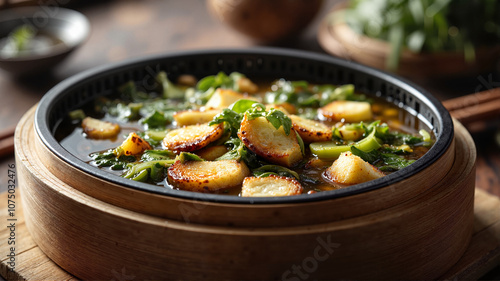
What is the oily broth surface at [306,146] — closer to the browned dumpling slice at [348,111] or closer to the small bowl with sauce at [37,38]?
the browned dumpling slice at [348,111]

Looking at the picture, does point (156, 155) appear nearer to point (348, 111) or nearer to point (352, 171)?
point (352, 171)

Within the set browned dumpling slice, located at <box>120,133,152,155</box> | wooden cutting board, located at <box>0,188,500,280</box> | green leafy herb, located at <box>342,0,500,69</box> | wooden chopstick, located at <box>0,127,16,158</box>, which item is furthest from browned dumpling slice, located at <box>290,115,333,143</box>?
green leafy herb, located at <box>342,0,500,69</box>

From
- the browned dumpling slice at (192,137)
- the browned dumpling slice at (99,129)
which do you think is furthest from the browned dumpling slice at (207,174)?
the browned dumpling slice at (99,129)

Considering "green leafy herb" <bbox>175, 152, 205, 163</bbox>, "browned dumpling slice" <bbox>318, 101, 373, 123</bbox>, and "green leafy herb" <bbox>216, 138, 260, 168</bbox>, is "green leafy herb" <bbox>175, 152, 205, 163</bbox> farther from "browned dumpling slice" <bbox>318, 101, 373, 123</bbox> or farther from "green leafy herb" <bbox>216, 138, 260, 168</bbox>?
"browned dumpling slice" <bbox>318, 101, 373, 123</bbox>

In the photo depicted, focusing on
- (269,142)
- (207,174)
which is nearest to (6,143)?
(207,174)

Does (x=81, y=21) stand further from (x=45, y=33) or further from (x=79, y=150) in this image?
(x=79, y=150)
